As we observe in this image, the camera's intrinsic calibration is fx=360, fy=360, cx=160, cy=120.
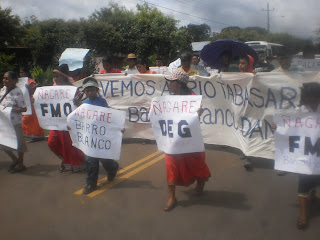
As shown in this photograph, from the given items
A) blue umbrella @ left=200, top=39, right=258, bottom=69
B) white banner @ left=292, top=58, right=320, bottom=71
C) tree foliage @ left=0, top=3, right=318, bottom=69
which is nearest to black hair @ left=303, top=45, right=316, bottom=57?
Answer: white banner @ left=292, top=58, right=320, bottom=71

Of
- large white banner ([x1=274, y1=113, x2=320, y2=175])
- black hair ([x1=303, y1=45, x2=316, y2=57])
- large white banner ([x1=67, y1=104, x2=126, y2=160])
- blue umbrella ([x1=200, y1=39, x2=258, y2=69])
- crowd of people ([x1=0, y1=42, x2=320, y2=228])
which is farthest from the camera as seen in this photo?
black hair ([x1=303, y1=45, x2=316, y2=57])

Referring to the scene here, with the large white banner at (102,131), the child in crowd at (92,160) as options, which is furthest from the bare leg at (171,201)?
the child in crowd at (92,160)

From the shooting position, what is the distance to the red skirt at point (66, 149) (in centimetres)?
562

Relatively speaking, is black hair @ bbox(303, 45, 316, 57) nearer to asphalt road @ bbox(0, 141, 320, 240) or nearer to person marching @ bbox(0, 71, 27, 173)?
asphalt road @ bbox(0, 141, 320, 240)

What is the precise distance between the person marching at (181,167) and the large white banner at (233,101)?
62.4 inches

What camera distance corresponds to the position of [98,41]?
29500mm

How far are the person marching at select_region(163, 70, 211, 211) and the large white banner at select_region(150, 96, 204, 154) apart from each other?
0.10 metres

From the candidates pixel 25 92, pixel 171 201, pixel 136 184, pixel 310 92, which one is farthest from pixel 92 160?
pixel 310 92

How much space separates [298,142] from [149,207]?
1.86 meters

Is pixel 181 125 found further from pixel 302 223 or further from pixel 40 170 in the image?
pixel 40 170

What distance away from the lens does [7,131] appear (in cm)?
578

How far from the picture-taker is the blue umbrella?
721 cm

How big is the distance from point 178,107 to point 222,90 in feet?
6.70

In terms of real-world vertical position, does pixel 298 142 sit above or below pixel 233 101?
below
